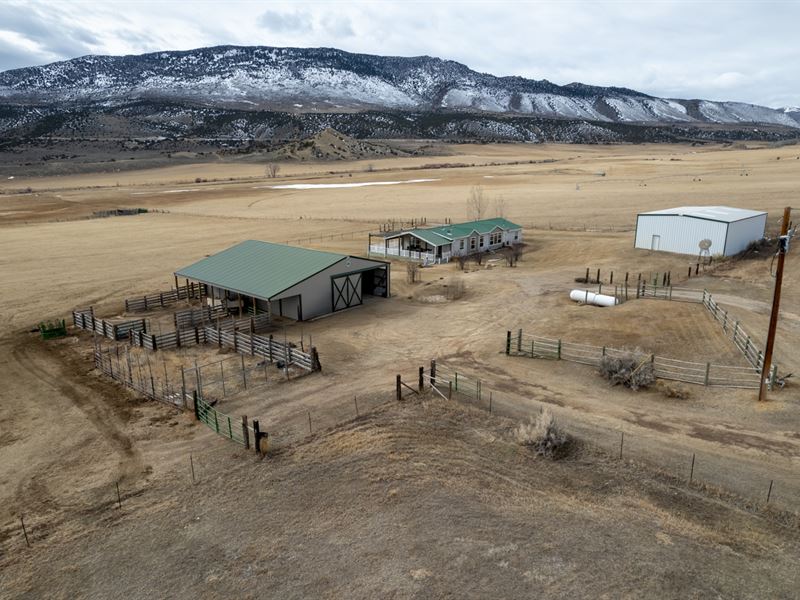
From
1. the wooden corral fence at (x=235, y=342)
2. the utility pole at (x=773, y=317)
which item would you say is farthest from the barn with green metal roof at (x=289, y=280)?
the utility pole at (x=773, y=317)

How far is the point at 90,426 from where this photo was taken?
19016 mm

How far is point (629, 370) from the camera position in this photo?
831 inches

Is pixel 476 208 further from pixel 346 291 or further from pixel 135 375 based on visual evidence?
pixel 135 375

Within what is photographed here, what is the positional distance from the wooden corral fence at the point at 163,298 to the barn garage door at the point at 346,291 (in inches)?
361

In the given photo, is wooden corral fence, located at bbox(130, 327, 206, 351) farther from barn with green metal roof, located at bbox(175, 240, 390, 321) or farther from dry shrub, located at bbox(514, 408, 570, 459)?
dry shrub, located at bbox(514, 408, 570, 459)

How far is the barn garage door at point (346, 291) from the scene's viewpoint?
106 feet

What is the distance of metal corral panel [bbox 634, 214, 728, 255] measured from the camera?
43831 mm

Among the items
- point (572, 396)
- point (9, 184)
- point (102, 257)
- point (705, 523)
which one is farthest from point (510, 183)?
point (9, 184)

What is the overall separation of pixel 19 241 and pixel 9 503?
54434mm

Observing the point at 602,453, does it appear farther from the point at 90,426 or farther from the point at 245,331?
the point at 245,331

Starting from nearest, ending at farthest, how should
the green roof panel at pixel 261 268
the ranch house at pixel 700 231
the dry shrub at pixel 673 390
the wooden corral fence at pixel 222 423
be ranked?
the wooden corral fence at pixel 222 423 < the dry shrub at pixel 673 390 < the green roof panel at pixel 261 268 < the ranch house at pixel 700 231

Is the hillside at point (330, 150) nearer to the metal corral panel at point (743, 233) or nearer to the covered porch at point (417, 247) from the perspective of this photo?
the covered porch at point (417, 247)

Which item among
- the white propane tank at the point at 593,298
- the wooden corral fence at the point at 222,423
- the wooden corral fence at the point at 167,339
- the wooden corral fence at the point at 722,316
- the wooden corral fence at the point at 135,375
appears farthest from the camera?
the white propane tank at the point at 593,298

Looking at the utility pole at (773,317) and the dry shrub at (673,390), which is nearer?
the utility pole at (773,317)
